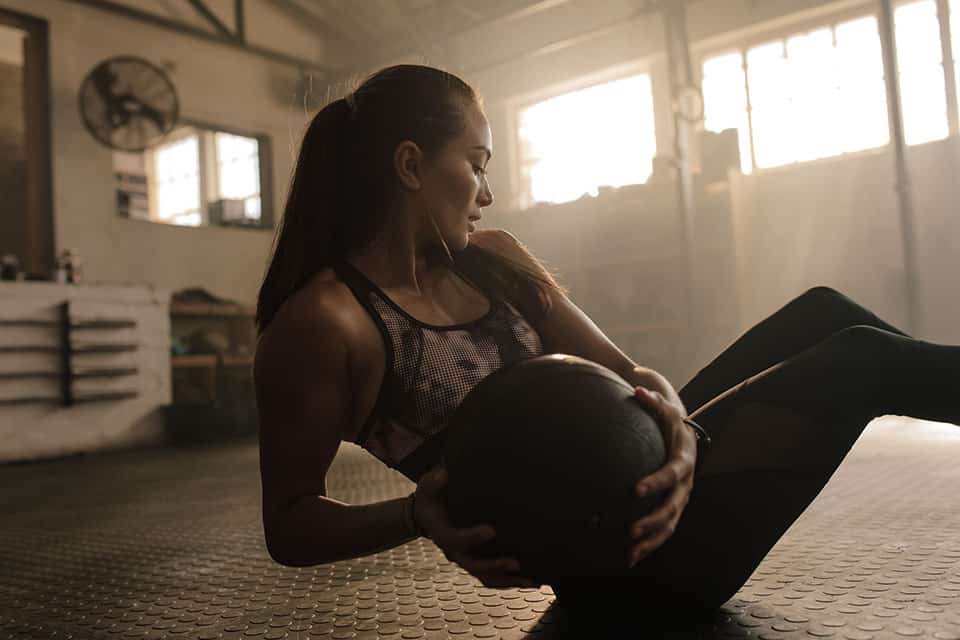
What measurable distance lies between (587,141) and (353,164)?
666 centimetres

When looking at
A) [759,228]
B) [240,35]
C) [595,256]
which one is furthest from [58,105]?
[759,228]

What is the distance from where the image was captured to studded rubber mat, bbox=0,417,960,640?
4.52 ft

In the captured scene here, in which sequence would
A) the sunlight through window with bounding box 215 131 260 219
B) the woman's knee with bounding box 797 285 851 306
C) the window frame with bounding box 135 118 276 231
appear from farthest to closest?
the sunlight through window with bounding box 215 131 260 219, the window frame with bounding box 135 118 276 231, the woman's knee with bounding box 797 285 851 306

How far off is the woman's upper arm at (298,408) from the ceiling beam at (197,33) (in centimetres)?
667

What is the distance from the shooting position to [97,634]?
152 centimetres

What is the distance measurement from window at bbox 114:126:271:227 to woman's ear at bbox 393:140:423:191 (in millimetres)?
6868

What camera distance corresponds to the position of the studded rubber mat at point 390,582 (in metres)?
1.38

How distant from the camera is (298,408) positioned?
1089mm

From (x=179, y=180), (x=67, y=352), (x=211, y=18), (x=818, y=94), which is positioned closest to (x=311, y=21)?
(x=211, y=18)

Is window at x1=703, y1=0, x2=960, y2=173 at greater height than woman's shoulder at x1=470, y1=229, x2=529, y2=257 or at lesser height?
greater

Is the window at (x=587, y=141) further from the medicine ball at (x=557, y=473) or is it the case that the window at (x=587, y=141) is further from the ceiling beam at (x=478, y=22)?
the medicine ball at (x=557, y=473)

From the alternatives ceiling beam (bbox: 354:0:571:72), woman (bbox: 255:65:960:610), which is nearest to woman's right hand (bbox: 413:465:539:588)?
woman (bbox: 255:65:960:610)

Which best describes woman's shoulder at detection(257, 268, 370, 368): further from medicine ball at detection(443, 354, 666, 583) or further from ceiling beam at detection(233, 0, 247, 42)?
ceiling beam at detection(233, 0, 247, 42)

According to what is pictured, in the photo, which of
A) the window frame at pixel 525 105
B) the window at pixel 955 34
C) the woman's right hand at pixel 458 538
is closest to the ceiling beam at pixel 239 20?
the window frame at pixel 525 105
